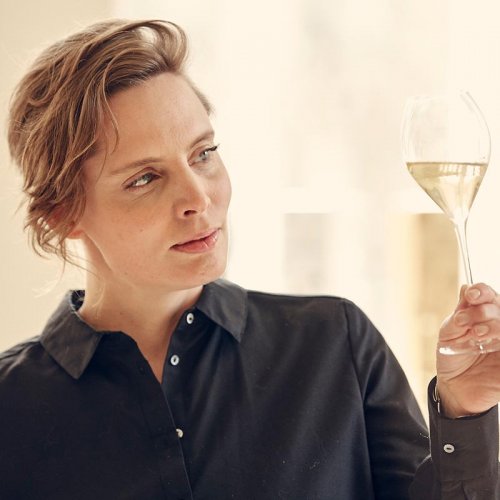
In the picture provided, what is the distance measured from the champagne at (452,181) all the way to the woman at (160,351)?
1.43 ft

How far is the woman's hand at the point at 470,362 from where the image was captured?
1.31 meters

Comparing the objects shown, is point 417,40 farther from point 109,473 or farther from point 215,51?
point 109,473

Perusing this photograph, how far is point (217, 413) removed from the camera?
175cm

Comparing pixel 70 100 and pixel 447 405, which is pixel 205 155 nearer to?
pixel 70 100

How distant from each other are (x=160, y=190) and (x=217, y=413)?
15.8 inches

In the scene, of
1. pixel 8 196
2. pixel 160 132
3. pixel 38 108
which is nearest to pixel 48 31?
pixel 8 196

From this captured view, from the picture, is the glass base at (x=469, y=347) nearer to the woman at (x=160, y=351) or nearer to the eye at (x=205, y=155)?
the woman at (x=160, y=351)

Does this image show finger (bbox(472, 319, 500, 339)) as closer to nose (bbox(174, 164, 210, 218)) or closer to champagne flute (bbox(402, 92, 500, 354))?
champagne flute (bbox(402, 92, 500, 354))

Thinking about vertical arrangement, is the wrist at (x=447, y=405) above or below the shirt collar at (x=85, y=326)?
below

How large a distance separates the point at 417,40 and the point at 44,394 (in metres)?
1.67

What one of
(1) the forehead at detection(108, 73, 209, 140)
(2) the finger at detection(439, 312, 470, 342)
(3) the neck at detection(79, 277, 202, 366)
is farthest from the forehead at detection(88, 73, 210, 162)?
(2) the finger at detection(439, 312, 470, 342)

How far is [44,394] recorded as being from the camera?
1.79 metres

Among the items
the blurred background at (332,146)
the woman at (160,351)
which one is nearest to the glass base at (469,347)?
the woman at (160,351)

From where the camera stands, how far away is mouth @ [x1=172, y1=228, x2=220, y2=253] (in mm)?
1668
